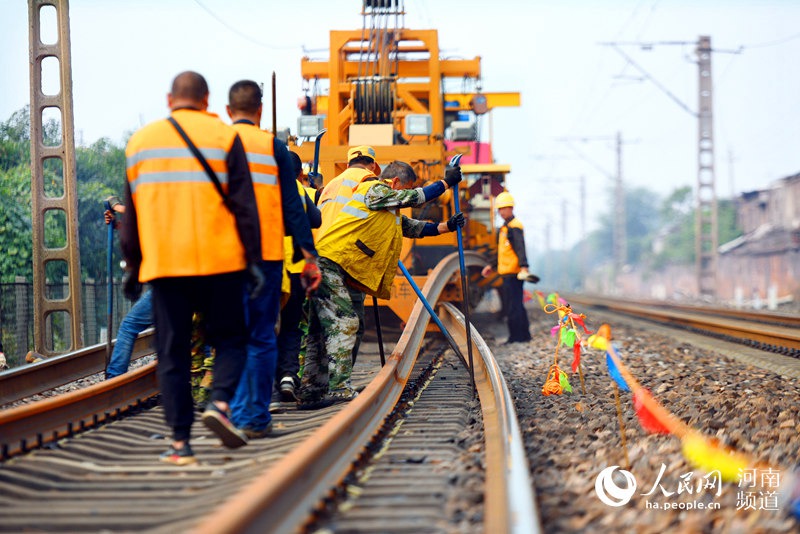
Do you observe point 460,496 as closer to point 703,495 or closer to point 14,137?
point 703,495

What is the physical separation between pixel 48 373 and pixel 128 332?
87cm

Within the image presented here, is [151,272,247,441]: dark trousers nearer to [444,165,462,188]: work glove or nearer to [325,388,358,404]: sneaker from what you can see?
[325,388,358,404]: sneaker

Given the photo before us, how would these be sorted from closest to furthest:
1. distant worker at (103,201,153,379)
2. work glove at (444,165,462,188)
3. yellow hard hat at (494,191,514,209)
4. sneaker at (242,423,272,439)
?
sneaker at (242,423,272,439), work glove at (444,165,462,188), distant worker at (103,201,153,379), yellow hard hat at (494,191,514,209)

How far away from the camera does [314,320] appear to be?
21.7 feet

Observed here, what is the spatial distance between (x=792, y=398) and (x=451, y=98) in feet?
35.6

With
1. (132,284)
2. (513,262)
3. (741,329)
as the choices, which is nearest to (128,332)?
(132,284)

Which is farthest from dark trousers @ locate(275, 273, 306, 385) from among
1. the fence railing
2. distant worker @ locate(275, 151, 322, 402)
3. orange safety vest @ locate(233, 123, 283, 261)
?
the fence railing

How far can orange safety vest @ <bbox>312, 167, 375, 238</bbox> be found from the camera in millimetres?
6590

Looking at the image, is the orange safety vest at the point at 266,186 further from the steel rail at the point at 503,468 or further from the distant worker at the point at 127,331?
the distant worker at the point at 127,331

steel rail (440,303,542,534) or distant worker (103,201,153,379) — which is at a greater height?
distant worker (103,201,153,379)

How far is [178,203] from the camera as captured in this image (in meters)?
4.40

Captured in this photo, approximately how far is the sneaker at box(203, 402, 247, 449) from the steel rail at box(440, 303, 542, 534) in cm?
125

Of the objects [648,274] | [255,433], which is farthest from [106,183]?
[648,274]

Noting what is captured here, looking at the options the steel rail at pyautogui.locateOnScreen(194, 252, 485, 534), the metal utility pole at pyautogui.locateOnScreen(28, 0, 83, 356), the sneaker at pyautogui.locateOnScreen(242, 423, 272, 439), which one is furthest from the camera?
the metal utility pole at pyautogui.locateOnScreen(28, 0, 83, 356)
